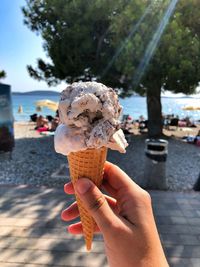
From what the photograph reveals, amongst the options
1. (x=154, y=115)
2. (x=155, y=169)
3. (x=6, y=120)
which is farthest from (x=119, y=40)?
(x=155, y=169)

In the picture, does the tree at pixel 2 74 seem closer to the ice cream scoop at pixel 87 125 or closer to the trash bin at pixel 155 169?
the trash bin at pixel 155 169

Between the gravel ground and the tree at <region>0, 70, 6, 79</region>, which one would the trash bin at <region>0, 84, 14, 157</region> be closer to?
the gravel ground

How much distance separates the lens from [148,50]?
9.77 metres

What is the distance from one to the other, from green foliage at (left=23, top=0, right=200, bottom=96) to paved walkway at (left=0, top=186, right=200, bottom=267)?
5.54 meters

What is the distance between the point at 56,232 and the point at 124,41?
7.74m

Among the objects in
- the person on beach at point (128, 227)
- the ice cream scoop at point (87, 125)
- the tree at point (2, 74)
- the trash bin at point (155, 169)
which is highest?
the tree at point (2, 74)

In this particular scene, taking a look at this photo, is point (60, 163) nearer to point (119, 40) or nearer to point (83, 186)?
point (119, 40)

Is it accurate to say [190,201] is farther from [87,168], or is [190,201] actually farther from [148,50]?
[148,50]

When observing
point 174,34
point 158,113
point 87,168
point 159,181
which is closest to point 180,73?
point 174,34

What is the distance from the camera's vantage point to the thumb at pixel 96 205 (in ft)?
5.51

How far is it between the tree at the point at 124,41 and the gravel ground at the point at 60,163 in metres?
2.73

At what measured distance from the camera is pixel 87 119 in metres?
1.94

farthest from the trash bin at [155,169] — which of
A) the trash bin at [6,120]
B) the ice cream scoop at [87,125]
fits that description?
the trash bin at [6,120]

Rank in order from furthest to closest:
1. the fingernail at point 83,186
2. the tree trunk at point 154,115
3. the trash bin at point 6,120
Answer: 1. the tree trunk at point 154,115
2. the trash bin at point 6,120
3. the fingernail at point 83,186
